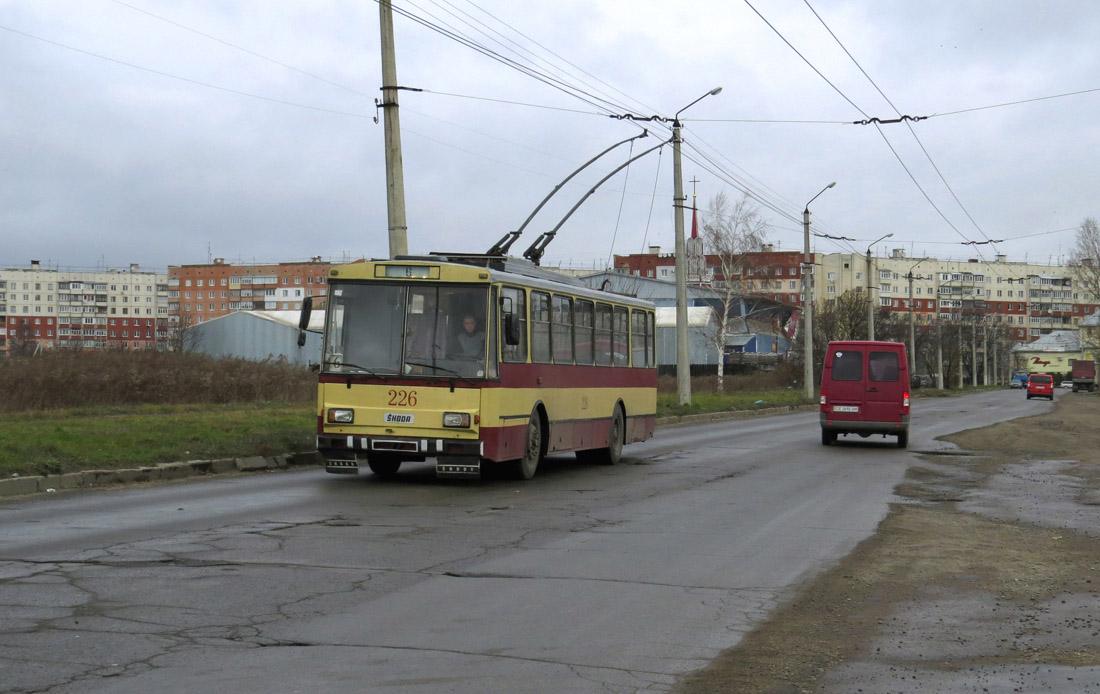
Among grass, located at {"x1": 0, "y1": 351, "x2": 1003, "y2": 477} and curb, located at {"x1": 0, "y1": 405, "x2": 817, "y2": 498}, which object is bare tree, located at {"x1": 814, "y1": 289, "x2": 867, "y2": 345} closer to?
grass, located at {"x1": 0, "y1": 351, "x2": 1003, "y2": 477}

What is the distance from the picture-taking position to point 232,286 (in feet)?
534

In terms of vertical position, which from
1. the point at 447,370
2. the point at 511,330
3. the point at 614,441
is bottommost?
the point at 614,441

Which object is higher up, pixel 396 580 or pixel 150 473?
pixel 150 473

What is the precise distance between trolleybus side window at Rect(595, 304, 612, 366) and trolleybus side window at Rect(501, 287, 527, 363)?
3234 mm

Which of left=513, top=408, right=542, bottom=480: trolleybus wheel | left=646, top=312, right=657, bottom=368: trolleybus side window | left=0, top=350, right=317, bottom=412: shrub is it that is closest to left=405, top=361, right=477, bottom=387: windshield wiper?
left=513, top=408, right=542, bottom=480: trolleybus wheel

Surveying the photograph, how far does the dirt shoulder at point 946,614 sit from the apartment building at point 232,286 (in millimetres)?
149774

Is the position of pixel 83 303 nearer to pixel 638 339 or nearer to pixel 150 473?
pixel 638 339

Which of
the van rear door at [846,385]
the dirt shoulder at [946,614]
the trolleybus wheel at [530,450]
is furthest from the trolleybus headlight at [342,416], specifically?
the van rear door at [846,385]

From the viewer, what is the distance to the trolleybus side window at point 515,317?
15.1m

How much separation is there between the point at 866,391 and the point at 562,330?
11392 mm

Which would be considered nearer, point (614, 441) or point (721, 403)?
point (614, 441)

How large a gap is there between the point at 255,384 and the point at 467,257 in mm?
24097

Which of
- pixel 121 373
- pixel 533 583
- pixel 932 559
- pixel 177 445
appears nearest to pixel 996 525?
pixel 932 559

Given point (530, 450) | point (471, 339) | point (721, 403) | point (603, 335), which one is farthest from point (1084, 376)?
point (471, 339)
